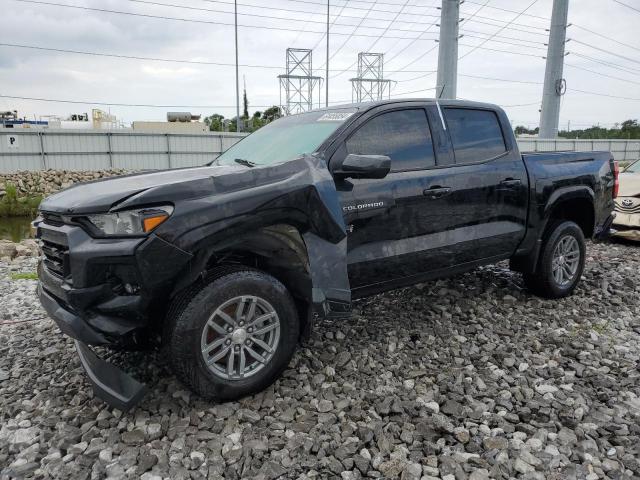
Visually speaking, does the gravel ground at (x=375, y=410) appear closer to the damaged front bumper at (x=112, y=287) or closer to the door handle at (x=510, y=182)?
the damaged front bumper at (x=112, y=287)

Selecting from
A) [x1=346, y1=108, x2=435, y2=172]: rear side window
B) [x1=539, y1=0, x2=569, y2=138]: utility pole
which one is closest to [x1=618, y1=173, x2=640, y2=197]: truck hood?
[x1=346, y1=108, x2=435, y2=172]: rear side window

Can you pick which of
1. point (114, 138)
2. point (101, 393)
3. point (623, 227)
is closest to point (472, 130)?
point (101, 393)

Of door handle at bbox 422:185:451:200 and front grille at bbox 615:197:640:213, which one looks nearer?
door handle at bbox 422:185:451:200

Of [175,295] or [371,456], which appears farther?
[175,295]

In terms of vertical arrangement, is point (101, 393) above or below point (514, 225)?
below

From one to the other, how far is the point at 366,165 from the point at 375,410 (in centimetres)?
152

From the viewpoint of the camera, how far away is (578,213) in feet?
17.1

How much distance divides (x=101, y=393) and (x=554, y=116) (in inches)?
1195

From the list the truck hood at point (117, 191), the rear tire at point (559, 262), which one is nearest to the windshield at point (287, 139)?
the truck hood at point (117, 191)

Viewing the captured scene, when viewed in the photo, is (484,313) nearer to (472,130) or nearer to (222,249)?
(472,130)

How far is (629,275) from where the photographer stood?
589 centimetres

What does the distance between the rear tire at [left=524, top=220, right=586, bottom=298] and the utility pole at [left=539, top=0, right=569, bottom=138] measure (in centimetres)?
2601

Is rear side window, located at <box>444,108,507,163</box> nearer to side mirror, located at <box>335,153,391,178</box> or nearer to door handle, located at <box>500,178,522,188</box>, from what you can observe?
door handle, located at <box>500,178,522,188</box>

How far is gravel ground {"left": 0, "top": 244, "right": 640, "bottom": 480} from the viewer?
8.18 ft
